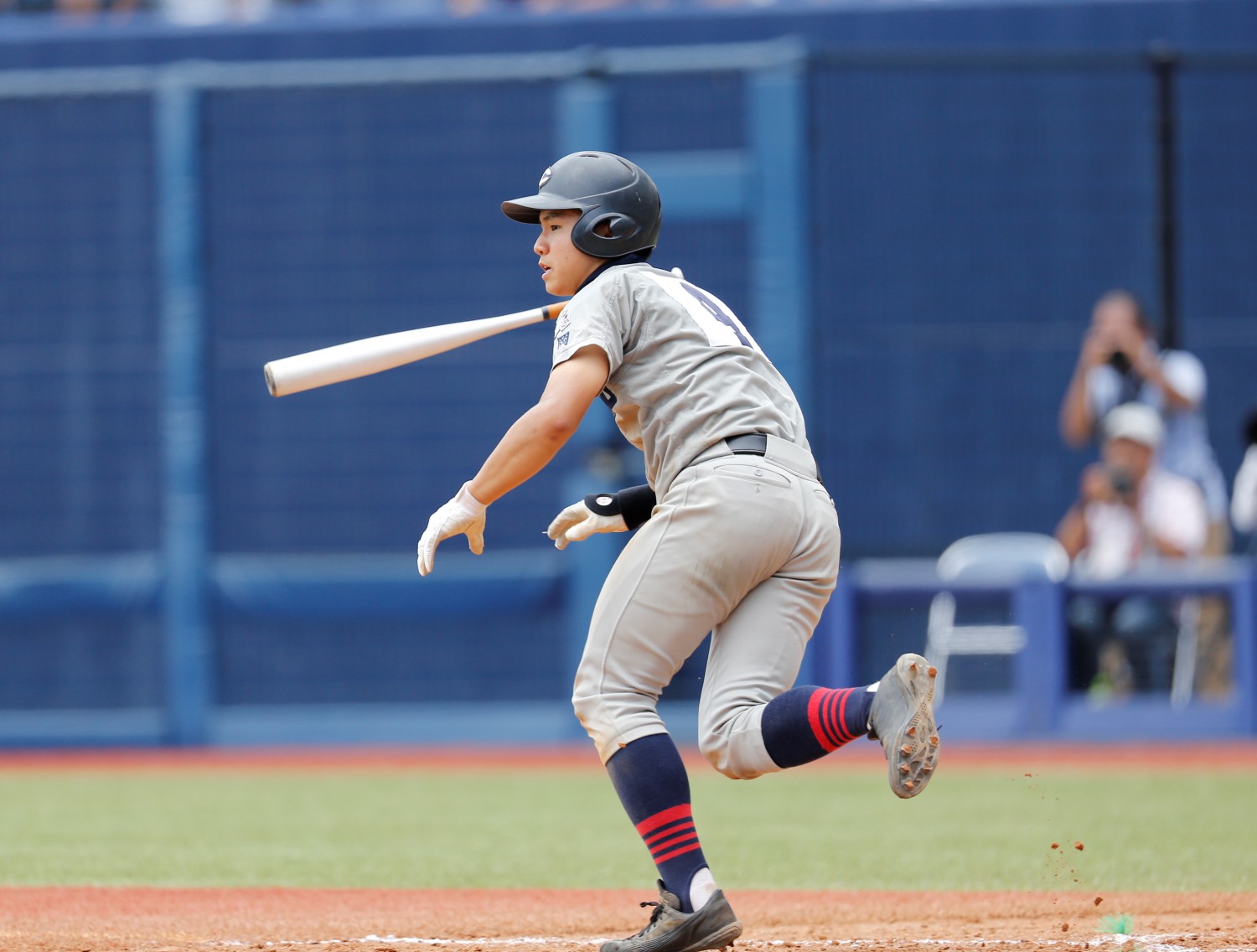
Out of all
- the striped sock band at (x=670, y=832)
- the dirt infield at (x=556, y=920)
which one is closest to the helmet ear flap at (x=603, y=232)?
the striped sock band at (x=670, y=832)

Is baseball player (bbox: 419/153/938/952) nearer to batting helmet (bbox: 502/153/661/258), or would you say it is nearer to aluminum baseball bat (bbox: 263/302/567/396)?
batting helmet (bbox: 502/153/661/258)

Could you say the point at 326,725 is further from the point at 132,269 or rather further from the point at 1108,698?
the point at 1108,698

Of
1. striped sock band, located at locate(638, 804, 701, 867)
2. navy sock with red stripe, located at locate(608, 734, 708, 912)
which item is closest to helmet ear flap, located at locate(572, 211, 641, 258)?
navy sock with red stripe, located at locate(608, 734, 708, 912)

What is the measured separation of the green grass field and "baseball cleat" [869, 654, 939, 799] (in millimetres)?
1714

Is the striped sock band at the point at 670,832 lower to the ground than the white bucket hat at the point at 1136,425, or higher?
lower

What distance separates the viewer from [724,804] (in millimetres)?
6820

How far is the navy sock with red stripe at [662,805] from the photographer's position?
3373 mm

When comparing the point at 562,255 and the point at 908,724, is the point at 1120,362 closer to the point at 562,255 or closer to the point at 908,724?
the point at 562,255

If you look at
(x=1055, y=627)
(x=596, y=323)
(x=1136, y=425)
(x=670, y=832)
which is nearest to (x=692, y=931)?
(x=670, y=832)

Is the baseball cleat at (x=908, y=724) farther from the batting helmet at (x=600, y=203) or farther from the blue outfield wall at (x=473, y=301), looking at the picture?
the blue outfield wall at (x=473, y=301)

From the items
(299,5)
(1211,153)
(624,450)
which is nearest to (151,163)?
(299,5)

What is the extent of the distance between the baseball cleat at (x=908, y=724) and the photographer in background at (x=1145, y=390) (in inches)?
235

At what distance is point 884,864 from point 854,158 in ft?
19.1

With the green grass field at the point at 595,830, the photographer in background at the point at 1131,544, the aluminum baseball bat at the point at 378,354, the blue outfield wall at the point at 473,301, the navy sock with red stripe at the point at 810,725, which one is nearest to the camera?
the navy sock with red stripe at the point at 810,725
